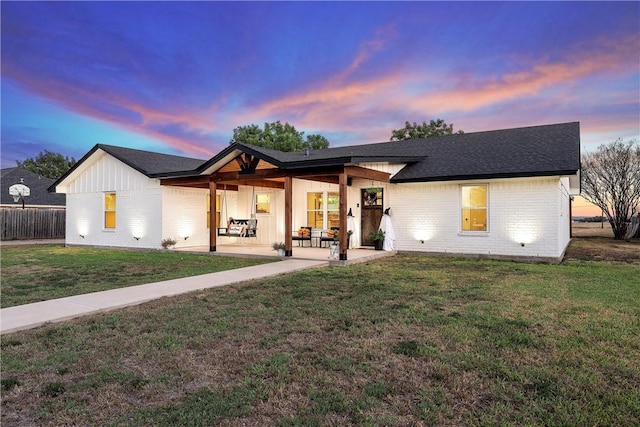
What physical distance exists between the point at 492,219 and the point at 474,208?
652 mm

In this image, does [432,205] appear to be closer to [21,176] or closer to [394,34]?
[394,34]

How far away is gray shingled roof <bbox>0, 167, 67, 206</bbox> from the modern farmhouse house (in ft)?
24.3

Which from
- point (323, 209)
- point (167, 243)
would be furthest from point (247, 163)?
point (167, 243)

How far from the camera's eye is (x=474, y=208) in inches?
456

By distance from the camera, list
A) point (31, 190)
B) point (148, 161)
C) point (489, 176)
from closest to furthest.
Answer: point (489, 176) < point (148, 161) < point (31, 190)

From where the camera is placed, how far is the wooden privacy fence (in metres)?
20.3

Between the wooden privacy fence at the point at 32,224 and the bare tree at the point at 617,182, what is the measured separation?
32425 mm

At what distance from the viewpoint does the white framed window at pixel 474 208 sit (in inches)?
451

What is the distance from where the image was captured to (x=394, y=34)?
42.6ft

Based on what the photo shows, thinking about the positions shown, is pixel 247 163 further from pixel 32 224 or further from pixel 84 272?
pixel 32 224

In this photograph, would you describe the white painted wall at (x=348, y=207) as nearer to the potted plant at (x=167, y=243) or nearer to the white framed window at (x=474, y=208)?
the white framed window at (x=474, y=208)

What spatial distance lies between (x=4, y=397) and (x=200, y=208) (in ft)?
42.5

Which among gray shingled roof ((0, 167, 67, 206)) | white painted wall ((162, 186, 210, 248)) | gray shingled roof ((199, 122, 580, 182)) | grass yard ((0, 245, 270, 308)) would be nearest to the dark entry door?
gray shingled roof ((199, 122, 580, 182))

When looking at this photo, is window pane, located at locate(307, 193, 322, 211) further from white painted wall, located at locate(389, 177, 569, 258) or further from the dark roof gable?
the dark roof gable
